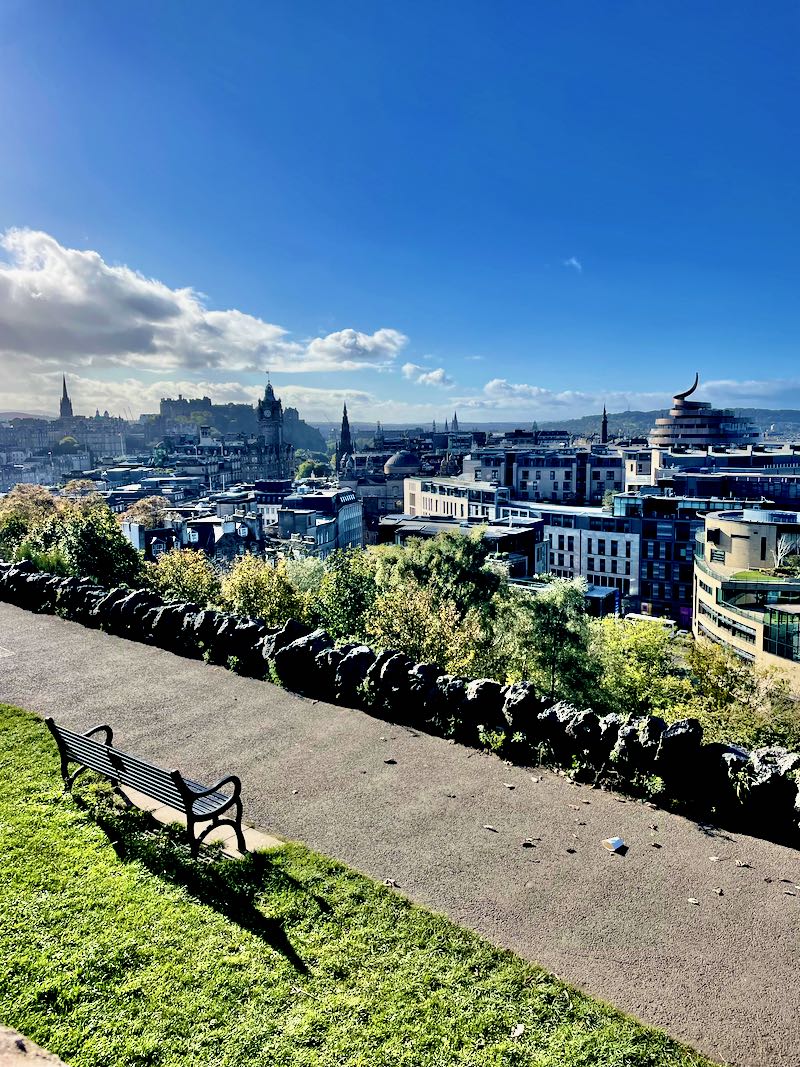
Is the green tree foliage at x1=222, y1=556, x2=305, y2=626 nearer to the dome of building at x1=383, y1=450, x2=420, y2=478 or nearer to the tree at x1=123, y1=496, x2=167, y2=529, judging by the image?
the tree at x1=123, y1=496, x2=167, y2=529

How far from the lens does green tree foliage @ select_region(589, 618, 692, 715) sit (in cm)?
2814

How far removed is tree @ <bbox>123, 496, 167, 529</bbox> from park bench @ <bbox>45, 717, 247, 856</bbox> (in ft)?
216

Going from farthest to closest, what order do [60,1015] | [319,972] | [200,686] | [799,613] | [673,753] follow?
[799,613]
[200,686]
[673,753]
[319,972]
[60,1015]

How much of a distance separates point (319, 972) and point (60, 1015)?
191 centimetres

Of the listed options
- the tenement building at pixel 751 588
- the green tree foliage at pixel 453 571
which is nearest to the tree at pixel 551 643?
the green tree foliage at pixel 453 571

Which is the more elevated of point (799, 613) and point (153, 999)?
point (153, 999)

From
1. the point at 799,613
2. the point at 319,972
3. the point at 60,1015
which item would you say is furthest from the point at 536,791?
the point at 799,613

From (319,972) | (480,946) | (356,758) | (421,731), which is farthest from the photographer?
(421,731)

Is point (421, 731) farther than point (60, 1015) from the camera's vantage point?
Yes

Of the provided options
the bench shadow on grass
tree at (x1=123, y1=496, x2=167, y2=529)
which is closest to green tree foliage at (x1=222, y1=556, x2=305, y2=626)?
the bench shadow on grass

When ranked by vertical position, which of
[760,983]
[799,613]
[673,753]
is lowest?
[799,613]

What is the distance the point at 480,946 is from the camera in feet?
19.0

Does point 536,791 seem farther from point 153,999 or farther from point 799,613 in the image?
point 799,613

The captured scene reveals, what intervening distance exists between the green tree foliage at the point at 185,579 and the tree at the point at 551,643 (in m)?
12.1
